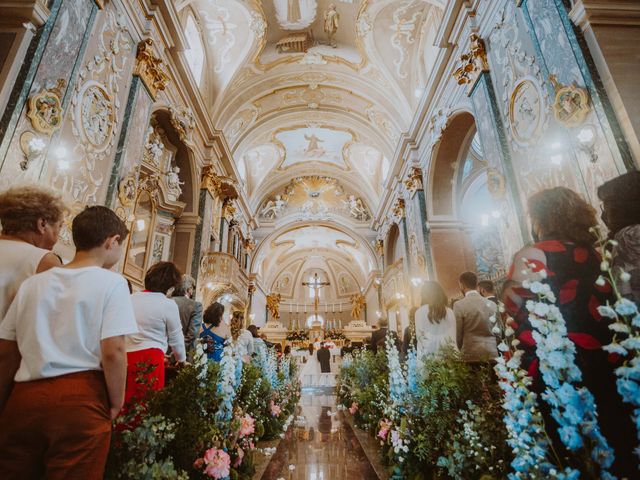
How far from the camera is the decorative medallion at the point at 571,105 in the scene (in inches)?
136

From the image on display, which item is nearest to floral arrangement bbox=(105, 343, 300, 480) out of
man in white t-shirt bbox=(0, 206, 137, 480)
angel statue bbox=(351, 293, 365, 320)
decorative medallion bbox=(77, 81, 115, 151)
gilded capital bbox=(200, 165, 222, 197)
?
man in white t-shirt bbox=(0, 206, 137, 480)

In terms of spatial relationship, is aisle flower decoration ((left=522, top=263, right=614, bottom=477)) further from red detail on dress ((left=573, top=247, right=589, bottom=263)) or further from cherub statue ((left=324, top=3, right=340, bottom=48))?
cherub statue ((left=324, top=3, right=340, bottom=48))

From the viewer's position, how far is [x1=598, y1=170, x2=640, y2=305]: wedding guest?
4.97ft

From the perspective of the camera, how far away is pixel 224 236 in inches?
449

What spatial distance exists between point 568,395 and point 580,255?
2.67 ft

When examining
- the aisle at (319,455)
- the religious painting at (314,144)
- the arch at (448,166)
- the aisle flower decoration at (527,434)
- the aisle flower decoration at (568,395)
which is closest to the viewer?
the aisle flower decoration at (568,395)

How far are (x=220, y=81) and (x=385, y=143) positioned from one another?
20.1ft

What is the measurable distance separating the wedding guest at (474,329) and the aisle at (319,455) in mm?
1438

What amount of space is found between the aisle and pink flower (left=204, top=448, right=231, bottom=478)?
4.59 feet

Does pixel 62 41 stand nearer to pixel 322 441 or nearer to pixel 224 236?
pixel 322 441

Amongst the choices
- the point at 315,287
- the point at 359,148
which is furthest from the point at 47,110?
the point at 315,287

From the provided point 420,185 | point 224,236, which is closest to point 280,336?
point 224,236

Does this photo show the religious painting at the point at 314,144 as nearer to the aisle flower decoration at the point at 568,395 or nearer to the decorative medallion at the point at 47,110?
the decorative medallion at the point at 47,110

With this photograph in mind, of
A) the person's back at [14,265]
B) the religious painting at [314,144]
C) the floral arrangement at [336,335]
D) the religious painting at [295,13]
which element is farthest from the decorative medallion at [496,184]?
the floral arrangement at [336,335]
